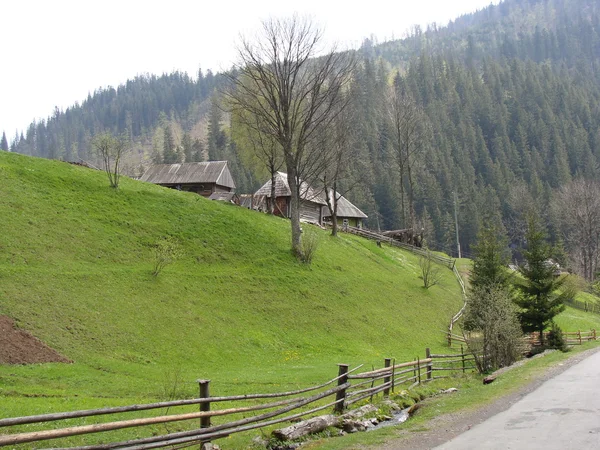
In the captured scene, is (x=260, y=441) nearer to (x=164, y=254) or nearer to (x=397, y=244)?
(x=164, y=254)

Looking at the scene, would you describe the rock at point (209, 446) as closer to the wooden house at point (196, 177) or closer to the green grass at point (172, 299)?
the green grass at point (172, 299)

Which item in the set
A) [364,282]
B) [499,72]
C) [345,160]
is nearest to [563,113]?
[499,72]

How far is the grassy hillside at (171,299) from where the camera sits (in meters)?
18.2

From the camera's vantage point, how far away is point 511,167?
130 m

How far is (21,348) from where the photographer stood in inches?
709

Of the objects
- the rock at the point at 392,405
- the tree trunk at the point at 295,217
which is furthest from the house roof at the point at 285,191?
the rock at the point at 392,405

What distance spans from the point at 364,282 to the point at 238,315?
12.5 m

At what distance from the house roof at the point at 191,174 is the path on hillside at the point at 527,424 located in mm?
46885

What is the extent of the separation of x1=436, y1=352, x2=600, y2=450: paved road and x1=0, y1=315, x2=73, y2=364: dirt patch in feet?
46.9

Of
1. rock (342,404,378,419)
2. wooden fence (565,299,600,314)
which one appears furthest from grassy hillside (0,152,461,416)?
wooden fence (565,299,600,314)

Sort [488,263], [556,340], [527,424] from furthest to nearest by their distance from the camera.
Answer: [488,263]
[556,340]
[527,424]

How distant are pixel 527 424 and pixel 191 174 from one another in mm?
52420

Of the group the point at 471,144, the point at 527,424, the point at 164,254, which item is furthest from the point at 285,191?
the point at 471,144

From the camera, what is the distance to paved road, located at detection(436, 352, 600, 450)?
973cm
